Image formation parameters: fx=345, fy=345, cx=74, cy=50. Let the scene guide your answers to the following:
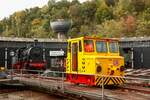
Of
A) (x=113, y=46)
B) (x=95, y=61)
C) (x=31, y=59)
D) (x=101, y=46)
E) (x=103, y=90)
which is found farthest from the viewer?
(x=31, y=59)

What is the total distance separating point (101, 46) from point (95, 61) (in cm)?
129

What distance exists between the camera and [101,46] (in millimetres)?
17656

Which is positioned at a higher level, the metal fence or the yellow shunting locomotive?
the yellow shunting locomotive

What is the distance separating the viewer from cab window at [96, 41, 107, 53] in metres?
17.5

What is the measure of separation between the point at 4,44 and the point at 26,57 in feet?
47.6

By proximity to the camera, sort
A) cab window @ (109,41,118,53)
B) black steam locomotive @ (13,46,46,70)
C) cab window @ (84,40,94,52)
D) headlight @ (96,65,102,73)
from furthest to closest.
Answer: black steam locomotive @ (13,46,46,70) < cab window @ (109,41,118,53) < cab window @ (84,40,94,52) < headlight @ (96,65,102,73)

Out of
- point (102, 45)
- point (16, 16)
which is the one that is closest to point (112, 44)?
point (102, 45)

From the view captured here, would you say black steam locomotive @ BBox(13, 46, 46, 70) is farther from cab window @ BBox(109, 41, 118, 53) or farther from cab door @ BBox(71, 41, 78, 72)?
cab window @ BBox(109, 41, 118, 53)

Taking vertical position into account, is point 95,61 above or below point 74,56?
below

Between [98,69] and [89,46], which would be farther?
[89,46]

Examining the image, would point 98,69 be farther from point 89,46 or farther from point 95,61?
point 89,46

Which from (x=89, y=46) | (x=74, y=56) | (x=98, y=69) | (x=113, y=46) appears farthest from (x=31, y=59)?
(x=98, y=69)

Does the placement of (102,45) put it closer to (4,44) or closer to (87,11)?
(4,44)

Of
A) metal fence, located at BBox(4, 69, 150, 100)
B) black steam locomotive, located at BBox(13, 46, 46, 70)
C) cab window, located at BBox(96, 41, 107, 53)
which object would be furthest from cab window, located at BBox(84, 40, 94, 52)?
black steam locomotive, located at BBox(13, 46, 46, 70)
